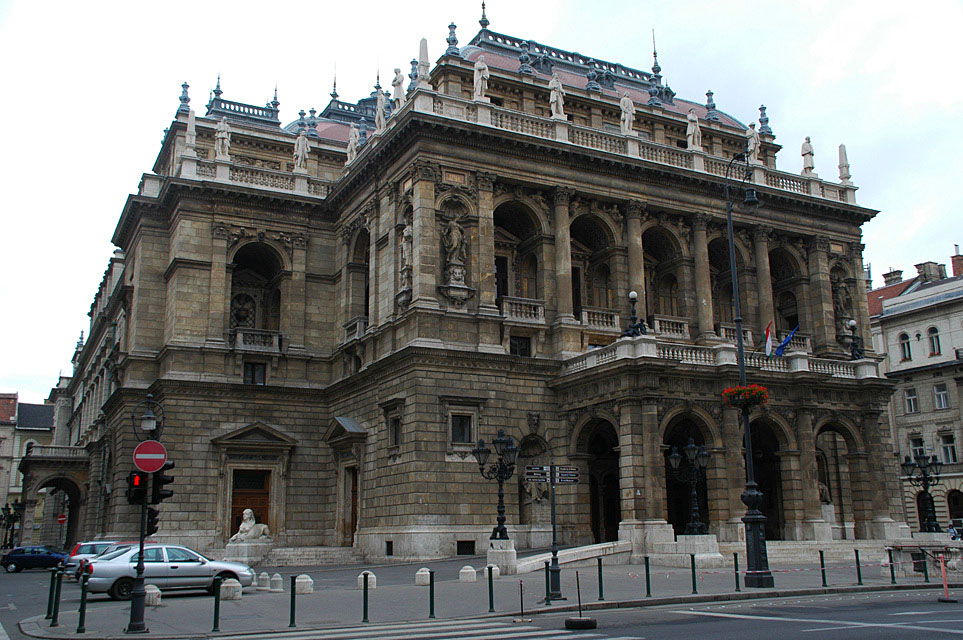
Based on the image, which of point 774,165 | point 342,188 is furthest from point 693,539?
point 774,165

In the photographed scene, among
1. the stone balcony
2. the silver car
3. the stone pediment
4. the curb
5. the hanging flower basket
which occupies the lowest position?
the curb

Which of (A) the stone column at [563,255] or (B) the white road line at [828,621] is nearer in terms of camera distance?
(B) the white road line at [828,621]

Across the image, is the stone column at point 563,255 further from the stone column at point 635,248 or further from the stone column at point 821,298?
the stone column at point 821,298

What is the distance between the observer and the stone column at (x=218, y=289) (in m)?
43.8

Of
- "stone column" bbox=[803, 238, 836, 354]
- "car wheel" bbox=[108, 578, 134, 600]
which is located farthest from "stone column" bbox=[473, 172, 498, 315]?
"car wheel" bbox=[108, 578, 134, 600]

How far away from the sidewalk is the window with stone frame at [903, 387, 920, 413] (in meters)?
39.7

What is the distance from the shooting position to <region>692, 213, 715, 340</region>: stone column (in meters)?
43.1

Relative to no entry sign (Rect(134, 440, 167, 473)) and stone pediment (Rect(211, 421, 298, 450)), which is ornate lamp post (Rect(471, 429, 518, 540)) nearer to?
no entry sign (Rect(134, 440, 167, 473))

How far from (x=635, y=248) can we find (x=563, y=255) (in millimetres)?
3915

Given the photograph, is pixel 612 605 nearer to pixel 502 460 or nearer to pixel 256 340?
pixel 502 460

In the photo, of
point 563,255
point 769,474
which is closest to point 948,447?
point 769,474

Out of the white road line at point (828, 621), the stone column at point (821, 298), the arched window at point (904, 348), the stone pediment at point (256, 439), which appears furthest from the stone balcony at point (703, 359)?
the arched window at point (904, 348)

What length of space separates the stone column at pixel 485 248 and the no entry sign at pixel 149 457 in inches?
849

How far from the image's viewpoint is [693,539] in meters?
30.5
